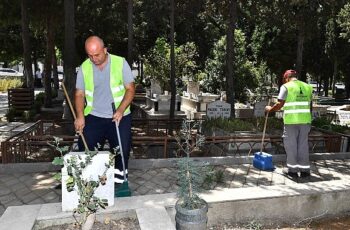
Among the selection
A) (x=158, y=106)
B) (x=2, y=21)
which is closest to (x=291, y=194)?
(x=158, y=106)

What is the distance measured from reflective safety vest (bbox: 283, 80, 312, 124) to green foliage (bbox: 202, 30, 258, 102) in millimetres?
16334

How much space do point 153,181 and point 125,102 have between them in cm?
230

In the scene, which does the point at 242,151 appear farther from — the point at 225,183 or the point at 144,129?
the point at 144,129

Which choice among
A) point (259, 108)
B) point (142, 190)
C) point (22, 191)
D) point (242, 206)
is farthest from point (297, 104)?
point (259, 108)

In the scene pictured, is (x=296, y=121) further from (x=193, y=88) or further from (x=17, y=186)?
(x=193, y=88)

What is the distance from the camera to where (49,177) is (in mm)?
6535

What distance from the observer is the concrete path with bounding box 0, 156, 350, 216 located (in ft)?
18.8

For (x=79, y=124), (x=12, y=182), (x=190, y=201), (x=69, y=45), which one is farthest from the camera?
(x=69, y=45)

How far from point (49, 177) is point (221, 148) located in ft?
13.9

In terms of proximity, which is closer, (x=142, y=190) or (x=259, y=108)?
(x=142, y=190)

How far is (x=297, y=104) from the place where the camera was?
6797mm

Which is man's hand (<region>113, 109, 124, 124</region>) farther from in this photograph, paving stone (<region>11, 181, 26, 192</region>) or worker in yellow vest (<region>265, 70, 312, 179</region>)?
worker in yellow vest (<region>265, 70, 312, 179</region>)

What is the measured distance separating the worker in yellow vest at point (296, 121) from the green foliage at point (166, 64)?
53.7 feet

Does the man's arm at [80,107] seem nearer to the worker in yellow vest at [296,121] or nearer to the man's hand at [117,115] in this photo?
the man's hand at [117,115]
